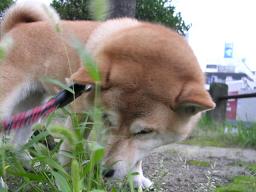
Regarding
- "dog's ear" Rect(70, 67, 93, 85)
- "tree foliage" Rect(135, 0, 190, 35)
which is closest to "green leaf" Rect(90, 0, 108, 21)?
"dog's ear" Rect(70, 67, 93, 85)

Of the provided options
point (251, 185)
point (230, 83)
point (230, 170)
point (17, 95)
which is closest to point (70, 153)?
point (251, 185)

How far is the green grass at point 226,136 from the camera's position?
5.00 meters

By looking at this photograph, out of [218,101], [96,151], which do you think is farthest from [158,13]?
[96,151]

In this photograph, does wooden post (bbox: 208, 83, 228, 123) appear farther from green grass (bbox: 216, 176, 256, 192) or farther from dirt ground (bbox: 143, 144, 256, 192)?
green grass (bbox: 216, 176, 256, 192)

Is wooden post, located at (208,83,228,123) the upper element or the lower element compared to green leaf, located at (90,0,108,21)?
lower

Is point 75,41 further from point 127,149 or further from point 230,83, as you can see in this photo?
point 230,83

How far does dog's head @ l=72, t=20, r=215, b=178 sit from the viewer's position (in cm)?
231

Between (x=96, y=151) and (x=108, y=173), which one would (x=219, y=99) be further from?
(x=96, y=151)

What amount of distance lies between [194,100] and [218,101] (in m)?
5.37

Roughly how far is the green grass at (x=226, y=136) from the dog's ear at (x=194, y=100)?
2.63 meters

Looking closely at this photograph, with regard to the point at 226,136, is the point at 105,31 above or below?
above

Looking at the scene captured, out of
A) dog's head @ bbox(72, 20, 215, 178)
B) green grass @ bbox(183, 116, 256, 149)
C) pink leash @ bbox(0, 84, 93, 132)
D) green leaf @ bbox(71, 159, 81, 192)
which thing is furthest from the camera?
green grass @ bbox(183, 116, 256, 149)

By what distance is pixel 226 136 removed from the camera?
5.47 meters

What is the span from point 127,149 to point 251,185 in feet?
2.45
